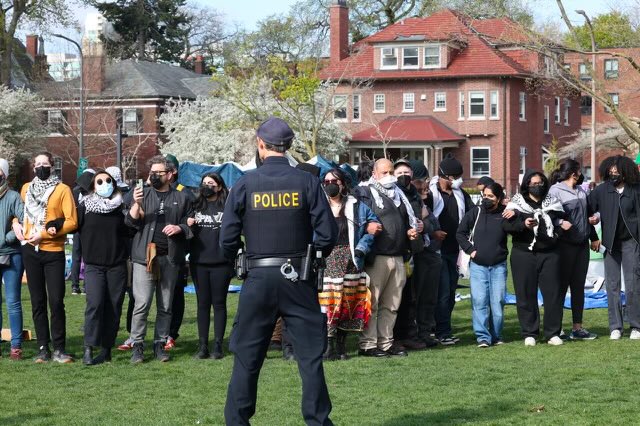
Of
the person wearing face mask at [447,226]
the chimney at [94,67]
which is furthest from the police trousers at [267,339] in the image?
the chimney at [94,67]

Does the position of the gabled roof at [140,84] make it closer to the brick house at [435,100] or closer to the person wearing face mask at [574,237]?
the brick house at [435,100]

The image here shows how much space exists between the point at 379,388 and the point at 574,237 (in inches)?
153

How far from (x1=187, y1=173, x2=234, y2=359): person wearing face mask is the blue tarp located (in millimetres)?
17132

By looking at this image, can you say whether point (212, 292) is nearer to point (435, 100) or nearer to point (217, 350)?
point (217, 350)

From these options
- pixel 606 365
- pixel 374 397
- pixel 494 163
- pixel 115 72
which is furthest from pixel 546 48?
pixel 115 72

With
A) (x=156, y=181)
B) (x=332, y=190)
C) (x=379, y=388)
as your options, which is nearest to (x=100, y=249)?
(x=156, y=181)

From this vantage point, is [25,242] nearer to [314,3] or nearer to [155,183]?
[155,183]

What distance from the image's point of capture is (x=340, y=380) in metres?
9.64

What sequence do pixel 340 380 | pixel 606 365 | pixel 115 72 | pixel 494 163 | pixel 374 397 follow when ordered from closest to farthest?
pixel 374 397 < pixel 340 380 < pixel 606 365 < pixel 494 163 < pixel 115 72

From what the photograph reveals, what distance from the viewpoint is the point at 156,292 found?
10.9 metres

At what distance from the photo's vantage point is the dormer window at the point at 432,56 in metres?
60.0

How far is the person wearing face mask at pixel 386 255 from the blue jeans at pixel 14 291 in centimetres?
352

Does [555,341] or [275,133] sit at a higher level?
[275,133]

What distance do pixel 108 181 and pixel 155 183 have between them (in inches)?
19.1
